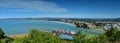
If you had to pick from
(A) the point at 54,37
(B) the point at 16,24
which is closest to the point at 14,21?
(B) the point at 16,24

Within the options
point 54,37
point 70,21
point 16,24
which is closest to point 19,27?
point 16,24

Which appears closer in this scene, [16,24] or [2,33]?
[2,33]

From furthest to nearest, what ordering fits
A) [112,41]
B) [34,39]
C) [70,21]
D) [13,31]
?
[70,21] < [13,31] < [112,41] < [34,39]

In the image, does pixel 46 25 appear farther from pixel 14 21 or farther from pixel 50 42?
pixel 50 42

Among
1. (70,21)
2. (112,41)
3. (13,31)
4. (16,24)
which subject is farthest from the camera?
(70,21)

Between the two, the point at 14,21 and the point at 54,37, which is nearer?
the point at 54,37

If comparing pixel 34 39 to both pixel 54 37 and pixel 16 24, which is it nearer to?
pixel 54 37

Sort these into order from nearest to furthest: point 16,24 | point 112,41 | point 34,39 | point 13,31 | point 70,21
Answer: point 34,39 < point 112,41 < point 13,31 < point 16,24 < point 70,21

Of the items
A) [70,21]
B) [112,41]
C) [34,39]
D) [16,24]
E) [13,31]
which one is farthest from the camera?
[70,21]
